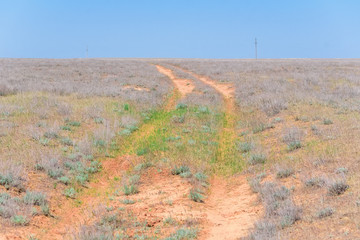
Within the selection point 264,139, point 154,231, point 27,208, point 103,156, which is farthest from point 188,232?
point 264,139

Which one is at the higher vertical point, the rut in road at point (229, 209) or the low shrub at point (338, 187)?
the low shrub at point (338, 187)

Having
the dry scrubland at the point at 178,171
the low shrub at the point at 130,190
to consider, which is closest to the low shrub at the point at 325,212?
the dry scrubland at the point at 178,171

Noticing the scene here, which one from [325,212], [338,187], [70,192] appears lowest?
[70,192]

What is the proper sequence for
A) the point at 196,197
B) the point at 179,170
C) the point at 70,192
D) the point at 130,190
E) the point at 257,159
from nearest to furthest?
the point at 196,197, the point at 70,192, the point at 130,190, the point at 179,170, the point at 257,159

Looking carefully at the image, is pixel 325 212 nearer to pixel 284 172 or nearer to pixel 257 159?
pixel 284 172

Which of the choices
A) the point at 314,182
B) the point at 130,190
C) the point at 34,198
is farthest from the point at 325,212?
the point at 34,198

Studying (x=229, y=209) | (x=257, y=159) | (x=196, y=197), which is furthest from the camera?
(x=257, y=159)

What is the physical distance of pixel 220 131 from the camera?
583 inches

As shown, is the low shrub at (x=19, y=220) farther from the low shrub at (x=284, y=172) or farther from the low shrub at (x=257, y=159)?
the low shrub at (x=257, y=159)

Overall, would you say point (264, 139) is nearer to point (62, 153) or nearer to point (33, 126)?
point (62, 153)

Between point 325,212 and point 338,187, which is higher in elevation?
point 338,187

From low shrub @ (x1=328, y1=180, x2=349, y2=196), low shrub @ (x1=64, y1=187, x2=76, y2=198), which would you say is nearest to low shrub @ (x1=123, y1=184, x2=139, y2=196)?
low shrub @ (x1=64, y1=187, x2=76, y2=198)

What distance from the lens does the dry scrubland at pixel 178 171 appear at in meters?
6.57

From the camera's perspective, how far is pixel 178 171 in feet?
32.2
